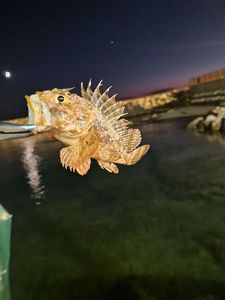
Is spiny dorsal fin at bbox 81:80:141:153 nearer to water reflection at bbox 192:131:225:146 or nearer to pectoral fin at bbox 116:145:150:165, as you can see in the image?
pectoral fin at bbox 116:145:150:165

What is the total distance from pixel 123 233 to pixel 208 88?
43.0m

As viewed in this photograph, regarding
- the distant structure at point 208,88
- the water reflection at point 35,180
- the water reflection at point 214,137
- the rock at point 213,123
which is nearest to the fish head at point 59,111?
the water reflection at point 35,180

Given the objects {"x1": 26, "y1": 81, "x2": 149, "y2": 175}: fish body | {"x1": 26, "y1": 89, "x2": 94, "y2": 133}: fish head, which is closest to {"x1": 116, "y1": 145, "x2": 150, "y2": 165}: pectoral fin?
{"x1": 26, "y1": 81, "x2": 149, "y2": 175}: fish body

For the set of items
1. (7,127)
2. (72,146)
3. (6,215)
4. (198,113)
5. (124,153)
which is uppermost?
(7,127)

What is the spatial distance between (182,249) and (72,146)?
7095mm

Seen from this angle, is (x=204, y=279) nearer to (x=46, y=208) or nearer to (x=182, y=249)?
(x=182, y=249)

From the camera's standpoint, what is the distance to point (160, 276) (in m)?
7.64

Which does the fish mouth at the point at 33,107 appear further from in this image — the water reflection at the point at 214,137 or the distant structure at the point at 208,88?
the distant structure at the point at 208,88

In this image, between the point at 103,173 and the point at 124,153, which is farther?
the point at 103,173

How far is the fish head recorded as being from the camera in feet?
7.76

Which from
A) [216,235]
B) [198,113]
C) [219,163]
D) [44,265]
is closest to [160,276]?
[216,235]

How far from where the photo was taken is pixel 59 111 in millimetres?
2564

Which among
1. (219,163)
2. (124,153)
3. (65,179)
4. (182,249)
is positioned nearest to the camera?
(124,153)

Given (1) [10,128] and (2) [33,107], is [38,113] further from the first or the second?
(1) [10,128]
